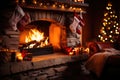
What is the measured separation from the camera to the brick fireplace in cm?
379

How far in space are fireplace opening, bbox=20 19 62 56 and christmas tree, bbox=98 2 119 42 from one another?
2067 millimetres

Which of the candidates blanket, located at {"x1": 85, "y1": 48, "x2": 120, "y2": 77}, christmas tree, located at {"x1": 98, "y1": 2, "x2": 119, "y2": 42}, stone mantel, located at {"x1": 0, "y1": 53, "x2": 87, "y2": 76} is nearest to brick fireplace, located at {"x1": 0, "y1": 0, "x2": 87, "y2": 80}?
stone mantel, located at {"x1": 0, "y1": 53, "x2": 87, "y2": 76}

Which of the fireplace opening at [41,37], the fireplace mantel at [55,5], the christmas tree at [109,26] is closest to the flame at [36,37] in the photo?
the fireplace opening at [41,37]

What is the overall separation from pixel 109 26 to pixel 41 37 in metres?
2.60

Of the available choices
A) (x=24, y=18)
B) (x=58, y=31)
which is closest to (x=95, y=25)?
(x=58, y=31)

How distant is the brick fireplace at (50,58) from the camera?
379 cm

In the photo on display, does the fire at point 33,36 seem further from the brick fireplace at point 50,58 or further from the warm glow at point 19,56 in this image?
the warm glow at point 19,56

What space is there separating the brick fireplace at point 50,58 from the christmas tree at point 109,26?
1816mm

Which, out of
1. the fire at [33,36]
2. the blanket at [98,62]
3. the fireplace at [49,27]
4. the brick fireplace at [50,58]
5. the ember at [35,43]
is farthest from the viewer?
the fire at [33,36]

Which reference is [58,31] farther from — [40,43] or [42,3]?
[42,3]

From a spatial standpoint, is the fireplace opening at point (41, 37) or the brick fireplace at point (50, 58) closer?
the brick fireplace at point (50, 58)

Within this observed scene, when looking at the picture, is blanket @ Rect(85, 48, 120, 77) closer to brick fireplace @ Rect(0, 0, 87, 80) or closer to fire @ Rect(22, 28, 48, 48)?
brick fireplace @ Rect(0, 0, 87, 80)

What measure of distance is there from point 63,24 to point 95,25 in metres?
2.60

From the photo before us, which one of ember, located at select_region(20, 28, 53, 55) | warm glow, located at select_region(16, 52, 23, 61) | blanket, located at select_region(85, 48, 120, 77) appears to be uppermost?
ember, located at select_region(20, 28, 53, 55)
